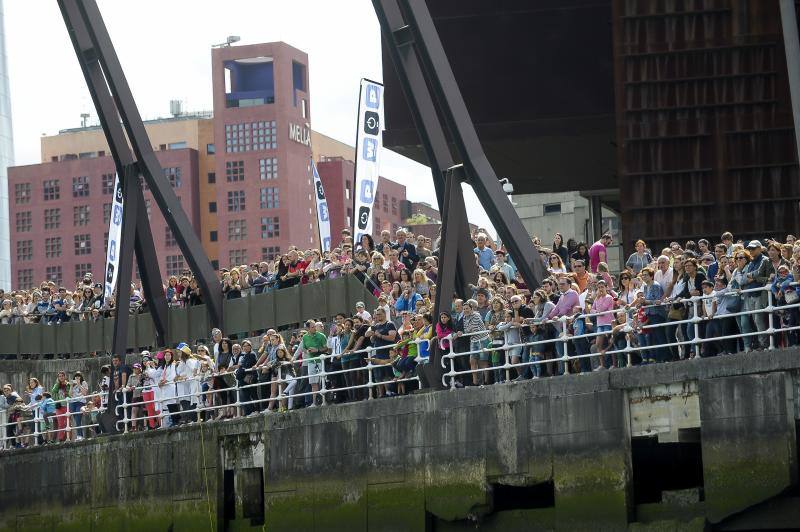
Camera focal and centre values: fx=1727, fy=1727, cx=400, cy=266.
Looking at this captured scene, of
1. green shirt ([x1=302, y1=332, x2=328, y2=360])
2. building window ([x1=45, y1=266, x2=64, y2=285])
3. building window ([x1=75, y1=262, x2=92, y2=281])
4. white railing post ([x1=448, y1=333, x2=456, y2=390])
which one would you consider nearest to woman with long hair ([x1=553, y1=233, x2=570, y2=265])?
green shirt ([x1=302, y1=332, x2=328, y2=360])

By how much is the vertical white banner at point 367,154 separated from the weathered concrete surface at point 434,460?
706cm

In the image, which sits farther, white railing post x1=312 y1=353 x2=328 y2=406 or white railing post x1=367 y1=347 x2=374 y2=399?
white railing post x1=312 y1=353 x2=328 y2=406

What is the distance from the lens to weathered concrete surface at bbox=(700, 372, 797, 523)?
19875mm

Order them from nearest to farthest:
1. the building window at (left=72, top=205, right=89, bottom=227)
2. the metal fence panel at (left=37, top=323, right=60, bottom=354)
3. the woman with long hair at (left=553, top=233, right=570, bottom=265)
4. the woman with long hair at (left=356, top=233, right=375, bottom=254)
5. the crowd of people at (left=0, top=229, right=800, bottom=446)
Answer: the crowd of people at (left=0, top=229, right=800, bottom=446) < the woman with long hair at (left=553, top=233, right=570, bottom=265) < the woman with long hair at (left=356, top=233, right=375, bottom=254) < the metal fence panel at (left=37, top=323, right=60, bottom=354) < the building window at (left=72, top=205, right=89, bottom=227)

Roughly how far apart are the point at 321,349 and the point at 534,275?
11.9 feet

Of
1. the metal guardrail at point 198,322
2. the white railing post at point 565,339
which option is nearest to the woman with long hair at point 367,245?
the metal guardrail at point 198,322

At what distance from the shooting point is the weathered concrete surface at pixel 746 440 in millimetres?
19875

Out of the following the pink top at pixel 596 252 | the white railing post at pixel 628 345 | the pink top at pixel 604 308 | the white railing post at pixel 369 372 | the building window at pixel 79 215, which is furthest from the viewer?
the building window at pixel 79 215

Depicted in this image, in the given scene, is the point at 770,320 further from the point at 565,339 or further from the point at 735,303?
the point at 565,339

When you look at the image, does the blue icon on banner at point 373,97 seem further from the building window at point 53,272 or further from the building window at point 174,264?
the building window at point 53,272

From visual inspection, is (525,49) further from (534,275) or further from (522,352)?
(522,352)

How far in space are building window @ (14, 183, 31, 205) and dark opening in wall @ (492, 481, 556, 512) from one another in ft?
447

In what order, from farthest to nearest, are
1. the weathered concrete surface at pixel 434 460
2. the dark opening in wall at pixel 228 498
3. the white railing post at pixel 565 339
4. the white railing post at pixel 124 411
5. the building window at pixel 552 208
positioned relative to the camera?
the building window at pixel 552 208 < the white railing post at pixel 124 411 < the dark opening in wall at pixel 228 498 < the white railing post at pixel 565 339 < the weathered concrete surface at pixel 434 460

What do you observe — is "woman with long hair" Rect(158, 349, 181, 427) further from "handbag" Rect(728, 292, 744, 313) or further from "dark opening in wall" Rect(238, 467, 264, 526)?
"handbag" Rect(728, 292, 744, 313)
